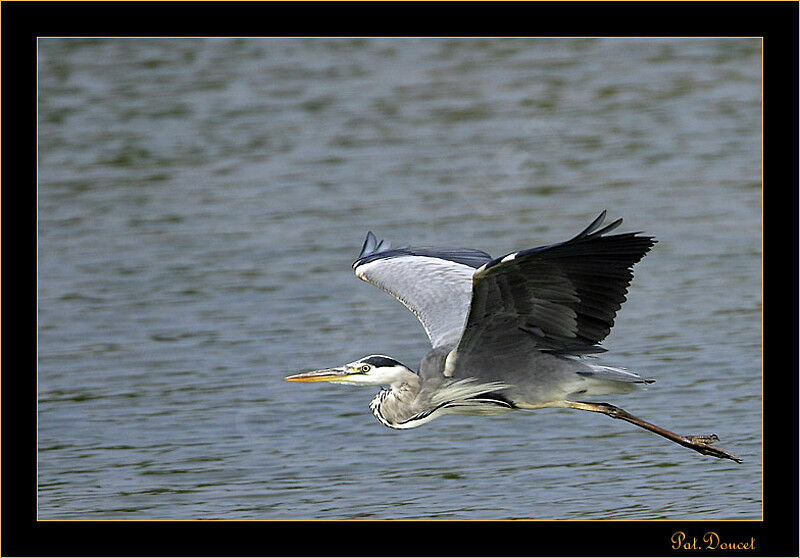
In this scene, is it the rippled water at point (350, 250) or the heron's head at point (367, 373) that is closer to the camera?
the heron's head at point (367, 373)

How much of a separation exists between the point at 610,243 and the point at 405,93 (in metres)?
10.2

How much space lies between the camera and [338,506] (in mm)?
7195

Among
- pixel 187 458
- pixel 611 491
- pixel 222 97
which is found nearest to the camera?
pixel 611 491

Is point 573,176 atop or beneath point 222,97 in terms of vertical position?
beneath

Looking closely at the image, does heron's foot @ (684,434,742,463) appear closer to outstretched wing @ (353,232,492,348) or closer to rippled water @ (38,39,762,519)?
rippled water @ (38,39,762,519)

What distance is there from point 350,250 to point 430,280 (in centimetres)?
345

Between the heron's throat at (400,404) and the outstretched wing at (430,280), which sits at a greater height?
the outstretched wing at (430,280)

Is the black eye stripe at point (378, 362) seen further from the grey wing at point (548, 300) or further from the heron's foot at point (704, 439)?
the heron's foot at point (704, 439)

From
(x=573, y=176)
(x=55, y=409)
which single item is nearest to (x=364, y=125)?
(x=573, y=176)

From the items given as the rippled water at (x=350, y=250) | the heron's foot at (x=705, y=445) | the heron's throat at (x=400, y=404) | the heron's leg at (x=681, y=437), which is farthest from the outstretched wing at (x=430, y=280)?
the heron's foot at (x=705, y=445)

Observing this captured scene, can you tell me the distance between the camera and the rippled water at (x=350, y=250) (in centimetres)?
750

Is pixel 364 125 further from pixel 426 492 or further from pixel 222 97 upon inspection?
pixel 426 492

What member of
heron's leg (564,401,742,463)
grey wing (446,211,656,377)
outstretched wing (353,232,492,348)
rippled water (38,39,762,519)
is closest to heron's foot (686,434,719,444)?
heron's leg (564,401,742,463)

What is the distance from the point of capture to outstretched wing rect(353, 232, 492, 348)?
7.33 metres
